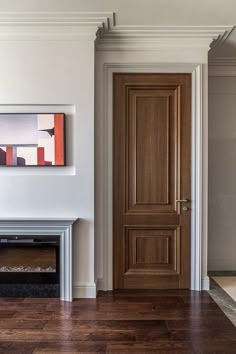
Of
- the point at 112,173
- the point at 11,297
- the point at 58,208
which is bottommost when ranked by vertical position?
the point at 11,297

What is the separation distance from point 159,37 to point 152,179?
5.28 feet

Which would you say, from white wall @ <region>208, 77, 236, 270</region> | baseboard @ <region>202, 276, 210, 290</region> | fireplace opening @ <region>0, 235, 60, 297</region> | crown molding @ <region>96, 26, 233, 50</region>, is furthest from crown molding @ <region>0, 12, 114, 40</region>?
baseboard @ <region>202, 276, 210, 290</region>

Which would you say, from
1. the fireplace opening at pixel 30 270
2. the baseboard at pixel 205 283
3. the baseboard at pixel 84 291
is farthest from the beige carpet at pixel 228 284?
the fireplace opening at pixel 30 270

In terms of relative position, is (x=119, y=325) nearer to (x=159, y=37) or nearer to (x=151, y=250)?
(x=151, y=250)

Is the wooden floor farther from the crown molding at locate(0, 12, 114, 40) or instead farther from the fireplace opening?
the crown molding at locate(0, 12, 114, 40)

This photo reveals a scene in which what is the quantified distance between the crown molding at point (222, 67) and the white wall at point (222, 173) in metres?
0.07

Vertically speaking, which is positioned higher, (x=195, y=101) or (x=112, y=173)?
(x=195, y=101)

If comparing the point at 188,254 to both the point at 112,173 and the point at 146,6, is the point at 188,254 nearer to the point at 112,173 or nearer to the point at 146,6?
the point at 112,173

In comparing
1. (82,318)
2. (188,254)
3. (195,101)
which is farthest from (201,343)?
(195,101)

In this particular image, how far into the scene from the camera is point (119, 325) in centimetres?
274

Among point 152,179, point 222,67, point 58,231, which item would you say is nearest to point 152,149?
point 152,179

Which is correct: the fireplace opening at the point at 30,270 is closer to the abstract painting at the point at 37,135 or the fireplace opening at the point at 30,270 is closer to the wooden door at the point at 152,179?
the wooden door at the point at 152,179

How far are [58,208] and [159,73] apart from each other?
193 centimetres

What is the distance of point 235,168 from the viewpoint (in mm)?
4285
